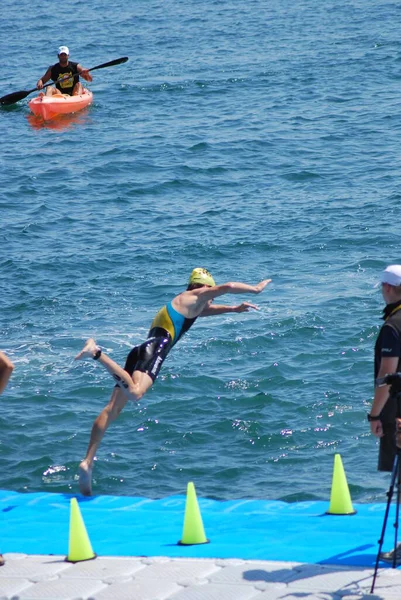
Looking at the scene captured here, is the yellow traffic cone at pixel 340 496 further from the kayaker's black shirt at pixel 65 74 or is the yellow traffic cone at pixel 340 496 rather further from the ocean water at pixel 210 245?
the kayaker's black shirt at pixel 65 74

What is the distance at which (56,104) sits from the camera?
97.8ft

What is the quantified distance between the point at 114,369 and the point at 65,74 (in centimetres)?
2101

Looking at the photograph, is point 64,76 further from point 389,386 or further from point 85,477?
point 389,386

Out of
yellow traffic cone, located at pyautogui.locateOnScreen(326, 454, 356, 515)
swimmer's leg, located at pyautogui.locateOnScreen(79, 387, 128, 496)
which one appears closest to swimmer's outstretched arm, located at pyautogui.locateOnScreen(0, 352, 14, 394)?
swimmer's leg, located at pyautogui.locateOnScreen(79, 387, 128, 496)

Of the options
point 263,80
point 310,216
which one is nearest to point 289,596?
point 310,216

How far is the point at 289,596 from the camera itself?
7.18 m

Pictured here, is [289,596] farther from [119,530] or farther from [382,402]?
[119,530]

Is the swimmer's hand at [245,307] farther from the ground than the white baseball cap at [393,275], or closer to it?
closer to it

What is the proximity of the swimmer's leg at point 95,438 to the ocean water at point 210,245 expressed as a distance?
3.27 ft

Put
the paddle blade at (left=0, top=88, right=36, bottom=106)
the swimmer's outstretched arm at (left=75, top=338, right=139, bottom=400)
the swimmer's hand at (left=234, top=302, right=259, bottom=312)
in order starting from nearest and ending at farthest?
the swimmer's outstretched arm at (left=75, top=338, right=139, bottom=400)
the swimmer's hand at (left=234, top=302, right=259, bottom=312)
the paddle blade at (left=0, top=88, right=36, bottom=106)

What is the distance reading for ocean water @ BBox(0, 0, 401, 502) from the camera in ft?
40.9

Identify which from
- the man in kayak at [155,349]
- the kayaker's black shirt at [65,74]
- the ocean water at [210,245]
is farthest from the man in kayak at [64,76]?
the man in kayak at [155,349]

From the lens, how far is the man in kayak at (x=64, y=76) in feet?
95.1

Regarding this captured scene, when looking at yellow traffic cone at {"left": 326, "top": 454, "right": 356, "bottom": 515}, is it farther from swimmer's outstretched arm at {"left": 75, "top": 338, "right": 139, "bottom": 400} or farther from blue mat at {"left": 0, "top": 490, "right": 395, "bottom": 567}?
swimmer's outstretched arm at {"left": 75, "top": 338, "right": 139, "bottom": 400}
